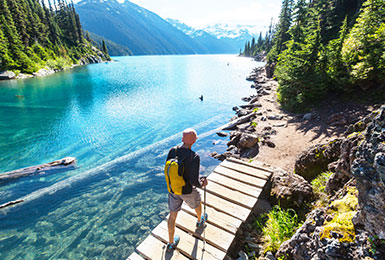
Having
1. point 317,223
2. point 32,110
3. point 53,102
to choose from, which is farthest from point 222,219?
point 53,102

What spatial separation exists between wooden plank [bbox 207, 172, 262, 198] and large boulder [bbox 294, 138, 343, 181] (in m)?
2.88

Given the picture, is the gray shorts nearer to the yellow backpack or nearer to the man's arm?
the yellow backpack

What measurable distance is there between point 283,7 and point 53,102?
5839 cm

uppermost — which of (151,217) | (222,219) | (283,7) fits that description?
(283,7)

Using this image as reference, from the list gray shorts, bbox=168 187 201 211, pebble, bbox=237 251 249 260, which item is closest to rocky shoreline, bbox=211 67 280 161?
pebble, bbox=237 251 249 260

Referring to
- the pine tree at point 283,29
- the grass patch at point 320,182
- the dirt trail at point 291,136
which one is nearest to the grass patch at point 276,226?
the grass patch at point 320,182

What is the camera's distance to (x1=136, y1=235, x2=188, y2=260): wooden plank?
4707 millimetres

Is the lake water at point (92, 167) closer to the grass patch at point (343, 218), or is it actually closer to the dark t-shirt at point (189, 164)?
the dark t-shirt at point (189, 164)

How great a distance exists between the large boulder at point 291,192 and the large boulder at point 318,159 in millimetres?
1193

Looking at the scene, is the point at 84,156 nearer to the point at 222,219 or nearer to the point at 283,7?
the point at 222,219

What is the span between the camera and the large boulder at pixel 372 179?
9.02ft


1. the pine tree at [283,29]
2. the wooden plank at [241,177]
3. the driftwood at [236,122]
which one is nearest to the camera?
the wooden plank at [241,177]

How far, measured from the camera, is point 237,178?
7402 millimetres

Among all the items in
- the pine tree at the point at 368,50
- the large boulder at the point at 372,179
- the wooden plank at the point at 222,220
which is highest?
the pine tree at the point at 368,50
